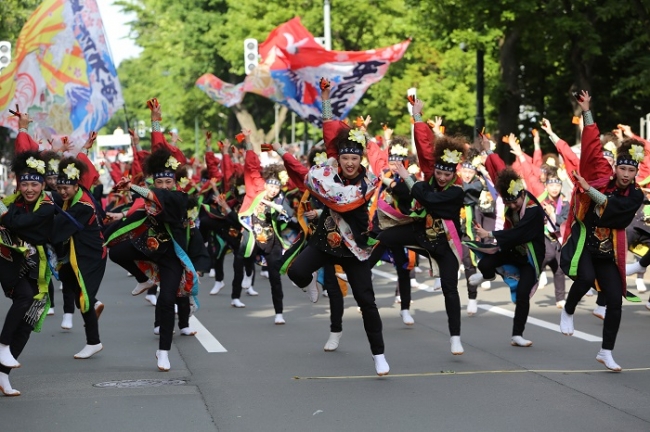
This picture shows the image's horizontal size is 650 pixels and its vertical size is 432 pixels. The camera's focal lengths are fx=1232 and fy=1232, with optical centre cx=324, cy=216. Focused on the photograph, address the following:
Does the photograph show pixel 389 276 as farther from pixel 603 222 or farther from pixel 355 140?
pixel 355 140

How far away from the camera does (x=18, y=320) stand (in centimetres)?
897

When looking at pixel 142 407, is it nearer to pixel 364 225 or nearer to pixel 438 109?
pixel 364 225

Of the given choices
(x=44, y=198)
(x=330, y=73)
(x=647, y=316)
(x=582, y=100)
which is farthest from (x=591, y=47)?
(x=44, y=198)

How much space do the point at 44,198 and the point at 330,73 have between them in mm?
15565

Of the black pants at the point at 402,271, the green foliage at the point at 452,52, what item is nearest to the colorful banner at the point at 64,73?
the green foliage at the point at 452,52

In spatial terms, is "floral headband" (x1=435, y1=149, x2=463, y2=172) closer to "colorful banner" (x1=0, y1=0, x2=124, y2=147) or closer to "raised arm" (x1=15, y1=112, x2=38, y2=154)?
"raised arm" (x1=15, y1=112, x2=38, y2=154)

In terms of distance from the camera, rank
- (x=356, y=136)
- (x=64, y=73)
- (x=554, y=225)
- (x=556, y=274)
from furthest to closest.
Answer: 1. (x=64, y=73)
2. (x=554, y=225)
3. (x=556, y=274)
4. (x=356, y=136)

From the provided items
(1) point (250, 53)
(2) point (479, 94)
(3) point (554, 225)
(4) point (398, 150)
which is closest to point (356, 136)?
(4) point (398, 150)

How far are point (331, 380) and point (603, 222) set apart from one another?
8.28 ft

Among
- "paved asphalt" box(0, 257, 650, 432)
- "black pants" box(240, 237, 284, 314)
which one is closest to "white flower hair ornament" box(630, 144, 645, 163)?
"paved asphalt" box(0, 257, 650, 432)

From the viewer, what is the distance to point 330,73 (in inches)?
960

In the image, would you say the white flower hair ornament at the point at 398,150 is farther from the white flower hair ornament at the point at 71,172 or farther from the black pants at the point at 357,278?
the white flower hair ornament at the point at 71,172

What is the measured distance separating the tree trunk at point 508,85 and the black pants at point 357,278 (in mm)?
24754

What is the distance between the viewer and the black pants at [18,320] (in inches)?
350
